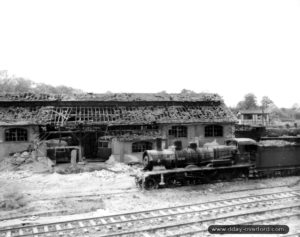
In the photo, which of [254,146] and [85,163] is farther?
[85,163]

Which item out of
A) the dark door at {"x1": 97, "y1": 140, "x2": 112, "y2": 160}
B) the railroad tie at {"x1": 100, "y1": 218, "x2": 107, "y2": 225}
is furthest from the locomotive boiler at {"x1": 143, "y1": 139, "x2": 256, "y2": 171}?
the dark door at {"x1": 97, "y1": 140, "x2": 112, "y2": 160}

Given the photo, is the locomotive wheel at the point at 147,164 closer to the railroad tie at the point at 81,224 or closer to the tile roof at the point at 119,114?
the railroad tie at the point at 81,224

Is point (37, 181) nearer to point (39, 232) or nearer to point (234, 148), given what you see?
point (39, 232)

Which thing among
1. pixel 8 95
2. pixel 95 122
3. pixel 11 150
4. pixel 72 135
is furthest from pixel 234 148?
pixel 8 95

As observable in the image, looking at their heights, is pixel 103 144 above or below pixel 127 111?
below

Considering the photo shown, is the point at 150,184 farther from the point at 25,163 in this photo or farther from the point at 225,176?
the point at 25,163

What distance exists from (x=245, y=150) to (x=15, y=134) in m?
17.6

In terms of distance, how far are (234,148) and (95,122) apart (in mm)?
11940

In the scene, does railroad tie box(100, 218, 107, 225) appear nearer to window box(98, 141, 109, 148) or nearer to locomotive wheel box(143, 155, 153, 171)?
locomotive wheel box(143, 155, 153, 171)

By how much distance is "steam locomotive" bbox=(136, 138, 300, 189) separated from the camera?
18.1 m

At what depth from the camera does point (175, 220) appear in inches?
481

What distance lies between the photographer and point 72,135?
2788 centimetres

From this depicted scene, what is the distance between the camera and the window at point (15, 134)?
25062 mm

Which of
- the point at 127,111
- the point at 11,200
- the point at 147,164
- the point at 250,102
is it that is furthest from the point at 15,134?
the point at 250,102
